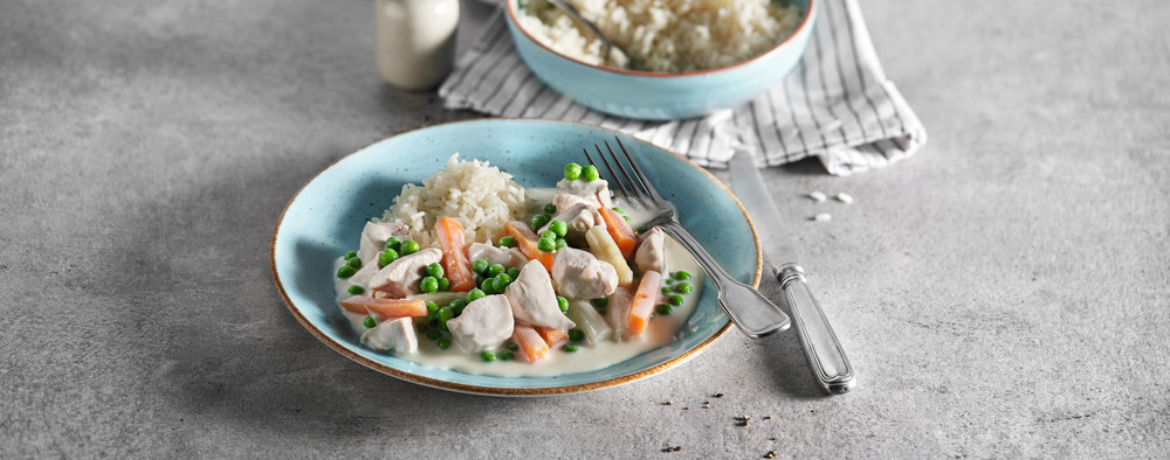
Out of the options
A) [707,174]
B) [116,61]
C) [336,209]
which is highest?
[707,174]

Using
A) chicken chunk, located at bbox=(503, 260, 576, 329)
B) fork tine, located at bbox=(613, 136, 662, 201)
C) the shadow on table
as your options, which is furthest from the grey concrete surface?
fork tine, located at bbox=(613, 136, 662, 201)

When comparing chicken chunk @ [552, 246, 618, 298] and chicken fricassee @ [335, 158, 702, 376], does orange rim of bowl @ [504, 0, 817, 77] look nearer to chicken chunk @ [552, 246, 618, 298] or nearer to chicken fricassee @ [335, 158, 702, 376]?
chicken fricassee @ [335, 158, 702, 376]

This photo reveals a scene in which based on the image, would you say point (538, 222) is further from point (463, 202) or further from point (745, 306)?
point (745, 306)

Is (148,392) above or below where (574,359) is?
below

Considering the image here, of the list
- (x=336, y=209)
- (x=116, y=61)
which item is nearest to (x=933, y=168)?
(x=336, y=209)

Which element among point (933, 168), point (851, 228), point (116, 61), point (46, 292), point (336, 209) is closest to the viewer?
point (46, 292)

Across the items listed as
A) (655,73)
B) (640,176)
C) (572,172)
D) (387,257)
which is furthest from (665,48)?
(387,257)

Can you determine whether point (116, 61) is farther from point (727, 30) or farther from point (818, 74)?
point (818, 74)
